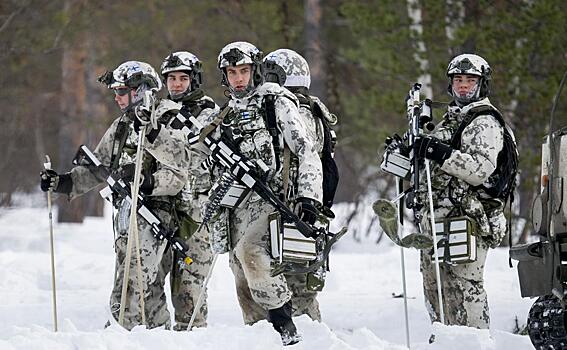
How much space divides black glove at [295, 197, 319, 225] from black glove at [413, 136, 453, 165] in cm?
112

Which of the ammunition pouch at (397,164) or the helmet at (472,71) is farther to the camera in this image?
the ammunition pouch at (397,164)

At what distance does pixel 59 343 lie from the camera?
666 centimetres

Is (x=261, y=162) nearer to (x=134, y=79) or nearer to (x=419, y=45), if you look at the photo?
(x=134, y=79)

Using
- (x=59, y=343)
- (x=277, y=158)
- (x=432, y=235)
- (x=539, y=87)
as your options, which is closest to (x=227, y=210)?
(x=277, y=158)

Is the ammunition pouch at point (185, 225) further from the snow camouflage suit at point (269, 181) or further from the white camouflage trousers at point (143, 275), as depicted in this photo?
the snow camouflage suit at point (269, 181)

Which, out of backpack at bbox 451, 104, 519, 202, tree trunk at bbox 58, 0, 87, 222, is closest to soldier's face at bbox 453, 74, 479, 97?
backpack at bbox 451, 104, 519, 202

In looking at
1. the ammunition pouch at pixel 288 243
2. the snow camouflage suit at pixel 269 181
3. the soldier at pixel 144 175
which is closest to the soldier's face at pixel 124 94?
the soldier at pixel 144 175

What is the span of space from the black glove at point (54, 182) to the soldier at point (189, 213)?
2.84 ft

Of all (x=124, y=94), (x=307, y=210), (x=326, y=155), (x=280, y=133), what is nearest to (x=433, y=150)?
(x=326, y=155)

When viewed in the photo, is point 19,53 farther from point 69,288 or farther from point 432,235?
point 432,235

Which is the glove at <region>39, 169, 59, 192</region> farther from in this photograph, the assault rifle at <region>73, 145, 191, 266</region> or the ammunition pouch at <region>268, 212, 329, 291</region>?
the ammunition pouch at <region>268, 212, 329, 291</region>

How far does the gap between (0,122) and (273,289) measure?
15.9m

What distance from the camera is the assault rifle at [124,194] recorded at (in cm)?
926

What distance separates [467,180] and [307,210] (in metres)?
1.42
